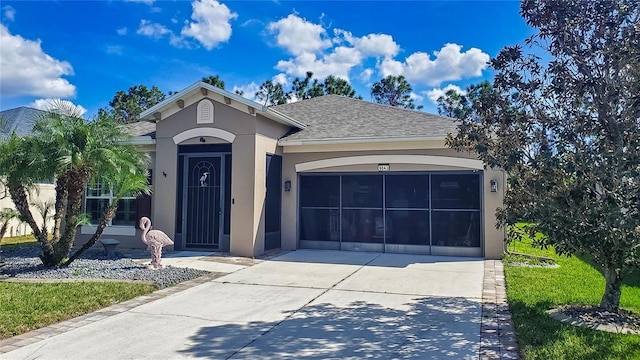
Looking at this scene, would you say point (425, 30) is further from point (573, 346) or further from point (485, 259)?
point (573, 346)

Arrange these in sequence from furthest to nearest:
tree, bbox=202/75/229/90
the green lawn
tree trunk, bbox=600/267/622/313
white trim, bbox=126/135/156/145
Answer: tree, bbox=202/75/229/90, white trim, bbox=126/135/156/145, tree trunk, bbox=600/267/622/313, the green lawn

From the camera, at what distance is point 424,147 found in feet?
38.8

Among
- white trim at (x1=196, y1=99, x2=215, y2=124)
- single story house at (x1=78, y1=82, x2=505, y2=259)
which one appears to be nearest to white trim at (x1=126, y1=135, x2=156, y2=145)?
single story house at (x1=78, y1=82, x2=505, y2=259)

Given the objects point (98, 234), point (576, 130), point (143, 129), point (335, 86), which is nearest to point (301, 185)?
point (98, 234)

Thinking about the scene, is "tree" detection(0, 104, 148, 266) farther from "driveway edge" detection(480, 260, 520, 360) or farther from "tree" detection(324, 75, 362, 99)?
"tree" detection(324, 75, 362, 99)

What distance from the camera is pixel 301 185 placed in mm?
13242

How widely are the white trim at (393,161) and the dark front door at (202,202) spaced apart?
2.62 meters

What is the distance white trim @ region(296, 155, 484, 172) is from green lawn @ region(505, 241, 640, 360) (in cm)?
298

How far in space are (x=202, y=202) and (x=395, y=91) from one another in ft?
109

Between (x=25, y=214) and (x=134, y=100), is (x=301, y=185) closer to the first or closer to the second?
(x=25, y=214)

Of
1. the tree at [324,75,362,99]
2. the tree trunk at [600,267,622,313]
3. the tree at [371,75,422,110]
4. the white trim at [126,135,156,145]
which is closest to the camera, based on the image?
the tree trunk at [600,267,622,313]

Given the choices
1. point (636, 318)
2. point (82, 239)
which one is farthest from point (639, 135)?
point (82, 239)

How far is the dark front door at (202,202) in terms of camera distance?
1204cm

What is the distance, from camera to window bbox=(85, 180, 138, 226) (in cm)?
1311
